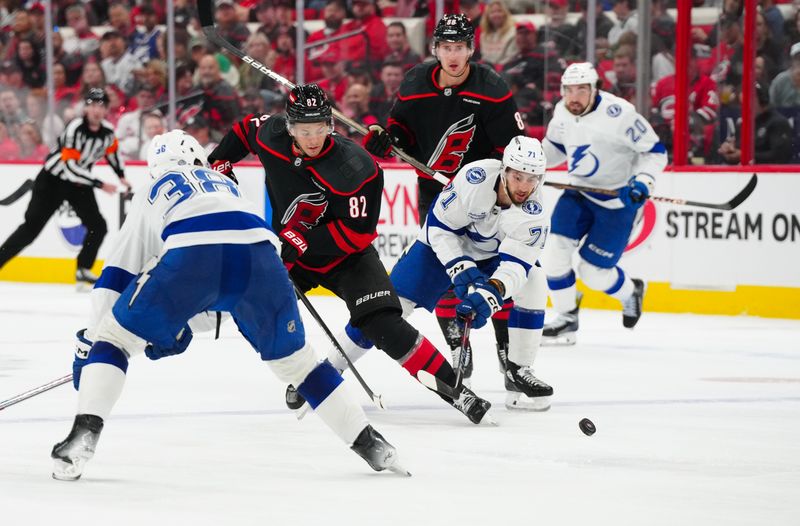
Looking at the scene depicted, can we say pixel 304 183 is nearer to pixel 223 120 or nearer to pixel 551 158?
pixel 551 158

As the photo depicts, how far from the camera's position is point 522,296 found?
489cm

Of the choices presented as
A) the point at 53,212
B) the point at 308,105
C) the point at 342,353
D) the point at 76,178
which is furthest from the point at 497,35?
the point at 308,105

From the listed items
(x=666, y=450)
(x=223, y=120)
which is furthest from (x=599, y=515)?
(x=223, y=120)

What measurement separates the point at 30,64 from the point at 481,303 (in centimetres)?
701

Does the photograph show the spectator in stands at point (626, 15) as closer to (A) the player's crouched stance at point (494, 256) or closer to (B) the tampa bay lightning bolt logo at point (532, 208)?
(A) the player's crouched stance at point (494, 256)

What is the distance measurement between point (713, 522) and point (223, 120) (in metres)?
7.09

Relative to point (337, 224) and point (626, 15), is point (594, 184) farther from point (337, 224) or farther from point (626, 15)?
point (337, 224)

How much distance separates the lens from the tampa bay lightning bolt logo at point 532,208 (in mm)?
4648

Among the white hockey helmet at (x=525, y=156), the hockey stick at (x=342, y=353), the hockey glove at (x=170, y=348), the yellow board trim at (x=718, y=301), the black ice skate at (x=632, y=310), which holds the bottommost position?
the yellow board trim at (x=718, y=301)

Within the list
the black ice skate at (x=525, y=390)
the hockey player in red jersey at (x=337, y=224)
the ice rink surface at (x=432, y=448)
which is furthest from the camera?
the black ice skate at (x=525, y=390)

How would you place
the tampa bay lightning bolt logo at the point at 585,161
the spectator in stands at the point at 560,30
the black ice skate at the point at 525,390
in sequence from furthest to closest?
the spectator in stands at the point at 560,30, the tampa bay lightning bolt logo at the point at 585,161, the black ice skate at the point at 525,390

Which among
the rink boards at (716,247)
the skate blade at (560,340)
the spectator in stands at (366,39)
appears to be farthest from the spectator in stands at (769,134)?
the spectator in stands at (366,39)

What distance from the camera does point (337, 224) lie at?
4.49 metres

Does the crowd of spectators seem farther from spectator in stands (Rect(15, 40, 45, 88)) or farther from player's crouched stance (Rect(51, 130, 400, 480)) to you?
player's crouched stance (Rect(51, 130, 400, 480))
